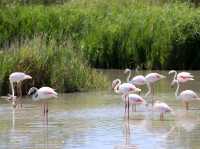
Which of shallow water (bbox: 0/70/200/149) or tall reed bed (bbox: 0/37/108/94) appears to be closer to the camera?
shallow water (bbox: 0/70/200/149)

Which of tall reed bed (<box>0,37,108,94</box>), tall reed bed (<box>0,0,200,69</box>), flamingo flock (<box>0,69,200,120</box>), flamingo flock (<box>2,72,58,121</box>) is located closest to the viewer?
flamingo flock (<box>0,69,200,120</box>)

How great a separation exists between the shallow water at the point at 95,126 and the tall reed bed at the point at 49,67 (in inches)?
51.4

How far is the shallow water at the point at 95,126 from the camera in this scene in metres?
13.1

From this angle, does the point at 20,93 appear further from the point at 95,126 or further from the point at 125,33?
the point at 125,33

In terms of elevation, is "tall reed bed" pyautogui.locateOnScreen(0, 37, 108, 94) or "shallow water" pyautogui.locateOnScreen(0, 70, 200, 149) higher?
"tall reed bed" pyautogui.locateOnScreen(0, 37, 108, 94)

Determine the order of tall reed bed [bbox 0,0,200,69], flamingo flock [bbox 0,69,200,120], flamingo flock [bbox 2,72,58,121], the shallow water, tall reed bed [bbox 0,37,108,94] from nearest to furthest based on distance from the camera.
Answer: the shallow water → flamingo flock [bbox 0,69,200,120] → flamingo flock [bbox 2,72,58,121] → tall reed bed [bbox 0,37,108,94] → tall reed bed [bbox 0,0,200,69]

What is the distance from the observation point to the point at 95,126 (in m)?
14.9

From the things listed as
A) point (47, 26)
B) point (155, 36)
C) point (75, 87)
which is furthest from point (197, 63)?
point (75, 87)

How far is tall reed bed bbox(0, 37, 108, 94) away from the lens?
20484mm

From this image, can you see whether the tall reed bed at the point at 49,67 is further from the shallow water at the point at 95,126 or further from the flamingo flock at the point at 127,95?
the shallow water at the point at 95,126

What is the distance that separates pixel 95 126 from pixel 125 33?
629 inches

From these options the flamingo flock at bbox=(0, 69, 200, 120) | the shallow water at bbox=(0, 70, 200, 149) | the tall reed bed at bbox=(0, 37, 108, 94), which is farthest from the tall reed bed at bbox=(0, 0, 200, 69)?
the shallow water at bbox=(0, 70, 200, 149)

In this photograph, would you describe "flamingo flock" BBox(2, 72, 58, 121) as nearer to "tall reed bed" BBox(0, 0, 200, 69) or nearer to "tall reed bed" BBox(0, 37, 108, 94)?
"tall reed bed" BBox(0, 37, 108, 94)

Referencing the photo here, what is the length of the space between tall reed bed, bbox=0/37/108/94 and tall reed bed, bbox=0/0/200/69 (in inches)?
267
